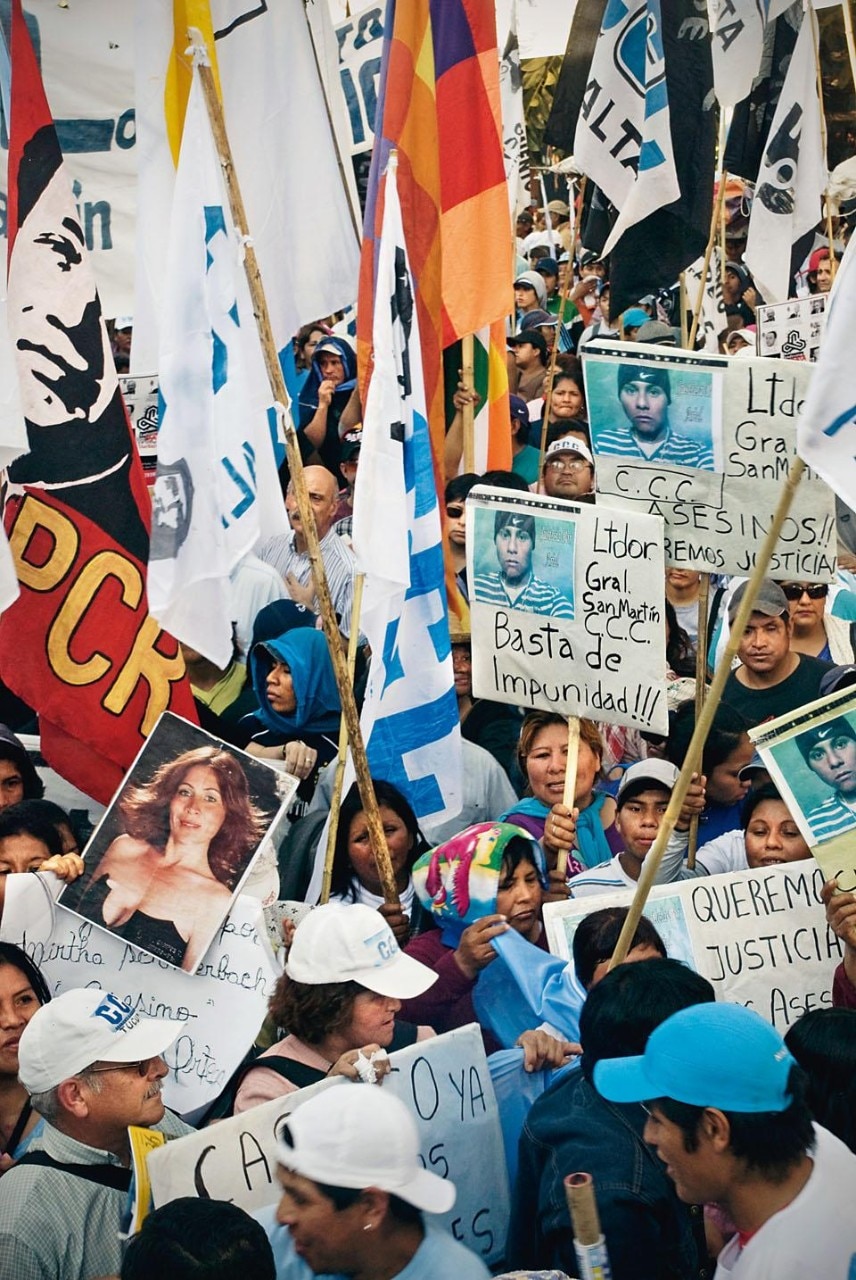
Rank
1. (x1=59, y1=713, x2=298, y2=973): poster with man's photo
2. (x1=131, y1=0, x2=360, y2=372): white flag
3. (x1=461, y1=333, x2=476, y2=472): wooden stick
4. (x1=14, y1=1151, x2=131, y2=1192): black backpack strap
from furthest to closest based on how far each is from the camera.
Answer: (x1=461, y1=333, x2=476, y2=472): wooden stick < (x1=131, y1=0, x2=360, y2=372): white flag < (x1=59, y1=713, x2=298, y2=973): poster with man's photo < (x1=14, y1=1151, x2=131, y2=1192): black backpack strap

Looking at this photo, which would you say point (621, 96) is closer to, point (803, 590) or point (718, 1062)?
point (803, 590)

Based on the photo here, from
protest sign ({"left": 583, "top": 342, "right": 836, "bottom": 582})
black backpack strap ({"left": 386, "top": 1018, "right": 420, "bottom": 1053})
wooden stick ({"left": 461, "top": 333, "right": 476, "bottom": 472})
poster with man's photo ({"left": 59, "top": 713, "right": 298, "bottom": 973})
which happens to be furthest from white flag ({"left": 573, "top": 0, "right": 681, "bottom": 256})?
black backpack strap ({"left": 386, "top": 1018, "right": 420, "bottom": 1053})

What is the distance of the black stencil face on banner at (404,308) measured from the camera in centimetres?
526

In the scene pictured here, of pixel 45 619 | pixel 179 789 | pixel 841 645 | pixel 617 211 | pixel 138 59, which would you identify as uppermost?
pixel 138 59

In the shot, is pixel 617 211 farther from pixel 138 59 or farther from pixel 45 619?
pixel 45 619

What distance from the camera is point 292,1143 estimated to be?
2.89 m

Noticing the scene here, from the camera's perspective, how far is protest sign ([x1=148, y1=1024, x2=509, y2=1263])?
3.45 meters

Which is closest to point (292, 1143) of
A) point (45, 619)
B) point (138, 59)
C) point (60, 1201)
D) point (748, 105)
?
point (60, 1201)

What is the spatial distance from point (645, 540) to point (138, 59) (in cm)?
220

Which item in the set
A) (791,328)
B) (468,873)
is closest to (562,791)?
(468,873)

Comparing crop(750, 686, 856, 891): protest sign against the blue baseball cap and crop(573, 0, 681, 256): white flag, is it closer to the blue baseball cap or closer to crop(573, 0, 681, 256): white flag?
the blue baseball cap

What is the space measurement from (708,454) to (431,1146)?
246cm

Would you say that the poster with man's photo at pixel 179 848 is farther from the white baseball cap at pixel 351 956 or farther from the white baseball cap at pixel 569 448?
the white baseball cap at pixel 569 448

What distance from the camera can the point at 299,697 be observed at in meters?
5.76
